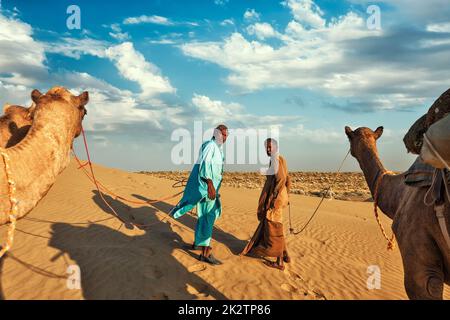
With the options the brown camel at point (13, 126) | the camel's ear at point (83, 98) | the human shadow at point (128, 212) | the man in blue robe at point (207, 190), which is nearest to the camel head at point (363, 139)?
the man in blue robe at point (207, 190)

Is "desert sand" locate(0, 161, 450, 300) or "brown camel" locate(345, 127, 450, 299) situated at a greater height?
"brown camel" locate(345, 127, 450, 299)

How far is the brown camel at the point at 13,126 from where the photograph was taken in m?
4.42

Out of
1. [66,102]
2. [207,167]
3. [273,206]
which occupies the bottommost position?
[273,206]

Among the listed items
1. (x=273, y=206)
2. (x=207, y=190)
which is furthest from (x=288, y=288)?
(x=207, y=190)

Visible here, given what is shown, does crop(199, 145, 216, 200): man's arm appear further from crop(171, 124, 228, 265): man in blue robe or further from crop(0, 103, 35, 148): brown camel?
crop(0, 103, 35, 148): brown camel

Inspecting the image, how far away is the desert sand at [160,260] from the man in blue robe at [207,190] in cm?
53

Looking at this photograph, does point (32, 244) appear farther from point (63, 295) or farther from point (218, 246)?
point (218, 246)

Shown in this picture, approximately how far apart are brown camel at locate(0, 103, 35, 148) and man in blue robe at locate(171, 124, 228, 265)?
11.2 feet

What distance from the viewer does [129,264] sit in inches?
265

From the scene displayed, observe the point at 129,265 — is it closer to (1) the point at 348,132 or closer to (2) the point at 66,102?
(2) the point at 66,102

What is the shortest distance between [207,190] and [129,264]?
6.88ft

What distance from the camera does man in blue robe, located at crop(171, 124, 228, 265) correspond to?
7.16m

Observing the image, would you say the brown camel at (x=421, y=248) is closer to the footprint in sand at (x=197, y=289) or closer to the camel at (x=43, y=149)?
the footprint in sand at (x=197, y=289)

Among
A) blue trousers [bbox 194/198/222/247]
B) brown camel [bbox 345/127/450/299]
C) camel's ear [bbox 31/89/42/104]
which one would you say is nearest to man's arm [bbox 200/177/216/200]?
blue trousers [bbox 194/198/222/247]
